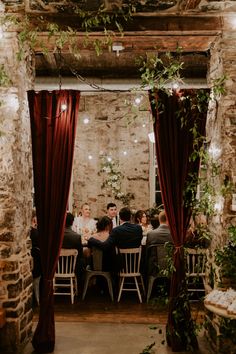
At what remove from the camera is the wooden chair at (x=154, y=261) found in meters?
6.30

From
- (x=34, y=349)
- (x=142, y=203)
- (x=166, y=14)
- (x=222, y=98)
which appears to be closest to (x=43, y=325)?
(x=34, y=349)

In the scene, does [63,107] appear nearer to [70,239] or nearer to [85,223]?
[70,239]

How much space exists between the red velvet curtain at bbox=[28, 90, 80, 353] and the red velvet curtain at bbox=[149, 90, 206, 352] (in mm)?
969

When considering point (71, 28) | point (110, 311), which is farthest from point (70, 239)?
point (71, 28)

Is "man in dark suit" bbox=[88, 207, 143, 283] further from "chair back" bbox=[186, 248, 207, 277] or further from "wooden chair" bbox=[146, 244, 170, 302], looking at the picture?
"chair back" bbox=[186, 248, 207, 277]

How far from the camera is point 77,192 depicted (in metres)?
10.5

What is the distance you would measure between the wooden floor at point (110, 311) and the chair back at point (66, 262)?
46 centimetres

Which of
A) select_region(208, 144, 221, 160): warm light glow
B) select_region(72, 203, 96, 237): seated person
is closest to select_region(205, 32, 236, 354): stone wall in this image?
select_region(208, 144, 221, 160): warm light glow

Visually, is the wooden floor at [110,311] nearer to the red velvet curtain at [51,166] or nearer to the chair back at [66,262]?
the chair back at [66,262]

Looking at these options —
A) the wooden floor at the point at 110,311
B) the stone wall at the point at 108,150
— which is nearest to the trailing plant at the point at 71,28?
the wooden floor at the point at 110,311

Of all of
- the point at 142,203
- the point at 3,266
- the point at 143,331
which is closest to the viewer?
the point at 3,266

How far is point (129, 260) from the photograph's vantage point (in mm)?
6703

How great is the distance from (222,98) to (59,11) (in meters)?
1.97

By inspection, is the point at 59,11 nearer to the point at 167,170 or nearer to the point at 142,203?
the point at 167,170
